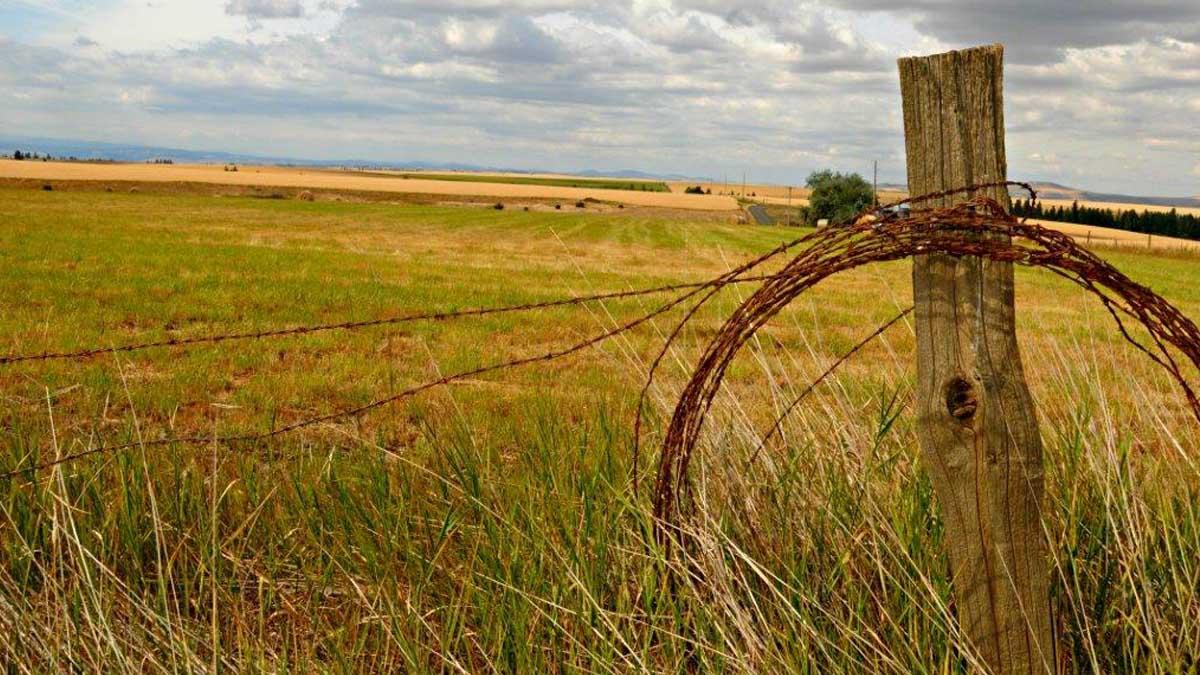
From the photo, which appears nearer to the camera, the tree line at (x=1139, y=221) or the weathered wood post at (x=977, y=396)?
the weathered wood post at (x=977, y=396)

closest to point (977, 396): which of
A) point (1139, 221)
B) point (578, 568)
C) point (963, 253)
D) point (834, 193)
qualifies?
point (963, 253)

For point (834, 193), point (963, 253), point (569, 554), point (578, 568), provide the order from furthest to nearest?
point (834, 193)
point (569, 554)
point (578, 568)
point (963, 253)

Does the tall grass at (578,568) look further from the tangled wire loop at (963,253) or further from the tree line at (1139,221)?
the tree line at (1139,221)

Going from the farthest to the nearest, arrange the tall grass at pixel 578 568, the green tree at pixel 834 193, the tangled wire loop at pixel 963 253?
the green tree at pixel 834 193 < the tall grass at pixel 578 568 < the tangled wire loop at pixel 963 253

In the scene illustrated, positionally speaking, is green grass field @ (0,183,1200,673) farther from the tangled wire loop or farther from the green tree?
the green tree

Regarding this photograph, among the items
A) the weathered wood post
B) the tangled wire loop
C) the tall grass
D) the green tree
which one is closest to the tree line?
the green tree

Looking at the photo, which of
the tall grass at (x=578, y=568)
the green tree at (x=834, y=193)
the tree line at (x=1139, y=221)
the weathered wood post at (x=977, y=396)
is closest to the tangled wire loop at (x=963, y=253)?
the weathered wood post at (x=977, y=396)

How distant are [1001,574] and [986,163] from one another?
3.60 feet

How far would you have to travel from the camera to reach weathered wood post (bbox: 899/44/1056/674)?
2.61 meters

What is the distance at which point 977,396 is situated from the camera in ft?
8.72

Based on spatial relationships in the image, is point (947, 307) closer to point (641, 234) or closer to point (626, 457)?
point (626, 457)

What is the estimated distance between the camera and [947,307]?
266 centimetres

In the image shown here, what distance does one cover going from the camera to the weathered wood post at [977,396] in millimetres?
2613

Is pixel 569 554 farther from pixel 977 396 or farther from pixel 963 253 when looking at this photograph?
pixel 963 253
